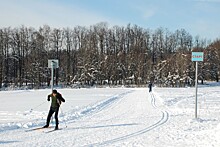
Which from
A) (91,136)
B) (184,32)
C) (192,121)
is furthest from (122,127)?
(184,32)

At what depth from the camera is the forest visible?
65.2 m

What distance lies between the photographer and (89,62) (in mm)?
65125

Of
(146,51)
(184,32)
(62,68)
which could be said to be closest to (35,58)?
(62,68)

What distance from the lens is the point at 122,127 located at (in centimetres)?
1117

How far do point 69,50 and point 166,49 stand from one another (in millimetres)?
30009

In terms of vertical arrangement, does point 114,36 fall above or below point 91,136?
above

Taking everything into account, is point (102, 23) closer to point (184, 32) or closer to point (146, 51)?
point (146, 51)

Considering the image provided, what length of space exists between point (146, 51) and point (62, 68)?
2441 cm

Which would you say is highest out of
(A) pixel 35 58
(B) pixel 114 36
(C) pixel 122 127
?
(B) pixel 114 36

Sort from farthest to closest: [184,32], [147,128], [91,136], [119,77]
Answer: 1. [184,32]
2. [119,77]
3. [147,128]
4. [91,136]

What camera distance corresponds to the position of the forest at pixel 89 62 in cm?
6525

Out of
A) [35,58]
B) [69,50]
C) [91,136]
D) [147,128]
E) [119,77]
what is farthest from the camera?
[69,50]

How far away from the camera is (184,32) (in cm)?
9056

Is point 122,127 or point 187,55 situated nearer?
point 122,127
